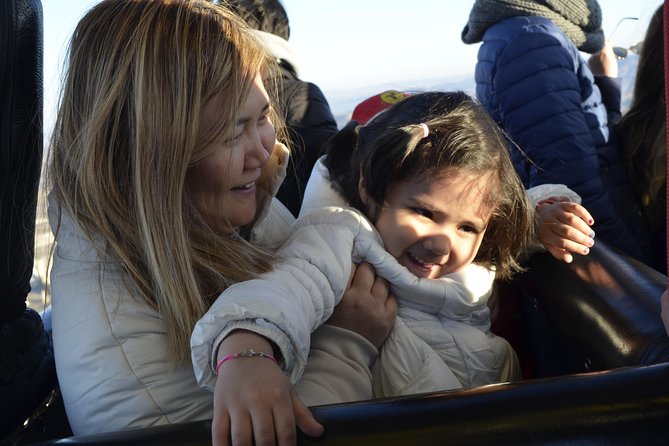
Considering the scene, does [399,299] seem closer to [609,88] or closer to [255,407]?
[255,407]

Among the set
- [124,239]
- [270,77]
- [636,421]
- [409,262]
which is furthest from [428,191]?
[636,421]

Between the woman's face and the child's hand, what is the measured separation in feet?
1.68

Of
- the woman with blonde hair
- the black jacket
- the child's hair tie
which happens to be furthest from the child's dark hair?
the black jacket

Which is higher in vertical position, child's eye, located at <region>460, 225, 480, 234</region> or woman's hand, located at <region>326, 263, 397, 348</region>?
child's eye, located at <region>460, 225, 480, 234</region>

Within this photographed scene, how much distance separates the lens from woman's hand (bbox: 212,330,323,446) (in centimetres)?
65

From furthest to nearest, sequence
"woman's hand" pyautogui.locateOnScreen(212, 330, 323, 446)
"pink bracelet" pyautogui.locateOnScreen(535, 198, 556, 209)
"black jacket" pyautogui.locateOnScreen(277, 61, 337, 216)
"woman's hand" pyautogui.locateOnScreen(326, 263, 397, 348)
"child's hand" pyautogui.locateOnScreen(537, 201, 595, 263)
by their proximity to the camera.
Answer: "black jacket" pyautogui.locateOnScreen(277, 61, 337, 216) → "pink bracelet" pyautogui.locateOnScreen(535, 198, 556, 209) → "child's hand" pyautogui.locateOnScreen(537, 201, 595, 263) → "woman's hand" pyautogui.locateOnScreen(326, 263, 397, 348) → "woman's hand" pyautogui.locateOnScreen(212, 330, 323, 446)

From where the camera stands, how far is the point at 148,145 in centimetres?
95

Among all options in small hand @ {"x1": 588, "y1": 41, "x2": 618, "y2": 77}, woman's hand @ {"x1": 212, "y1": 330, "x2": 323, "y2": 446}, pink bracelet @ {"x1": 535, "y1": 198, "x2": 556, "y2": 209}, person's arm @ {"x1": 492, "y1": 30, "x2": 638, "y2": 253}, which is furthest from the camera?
small hand @ {"x1": 588, "y1": 41, "x2": 618, "y2": 77}

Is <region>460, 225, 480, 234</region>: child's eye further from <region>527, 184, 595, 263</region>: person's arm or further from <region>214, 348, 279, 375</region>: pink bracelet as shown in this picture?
<region>214, 348, 279, 375</region>: pink bracelet

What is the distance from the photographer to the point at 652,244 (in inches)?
70.2

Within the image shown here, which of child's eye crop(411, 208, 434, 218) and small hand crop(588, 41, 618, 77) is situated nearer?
child's eye crop(411, 208, 434, 218)

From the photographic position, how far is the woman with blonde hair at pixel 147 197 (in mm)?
870

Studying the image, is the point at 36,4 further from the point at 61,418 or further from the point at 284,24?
the point at 284,24

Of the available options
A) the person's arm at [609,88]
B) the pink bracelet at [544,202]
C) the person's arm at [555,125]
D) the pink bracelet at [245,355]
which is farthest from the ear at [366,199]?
the person's arm at [609,88]
